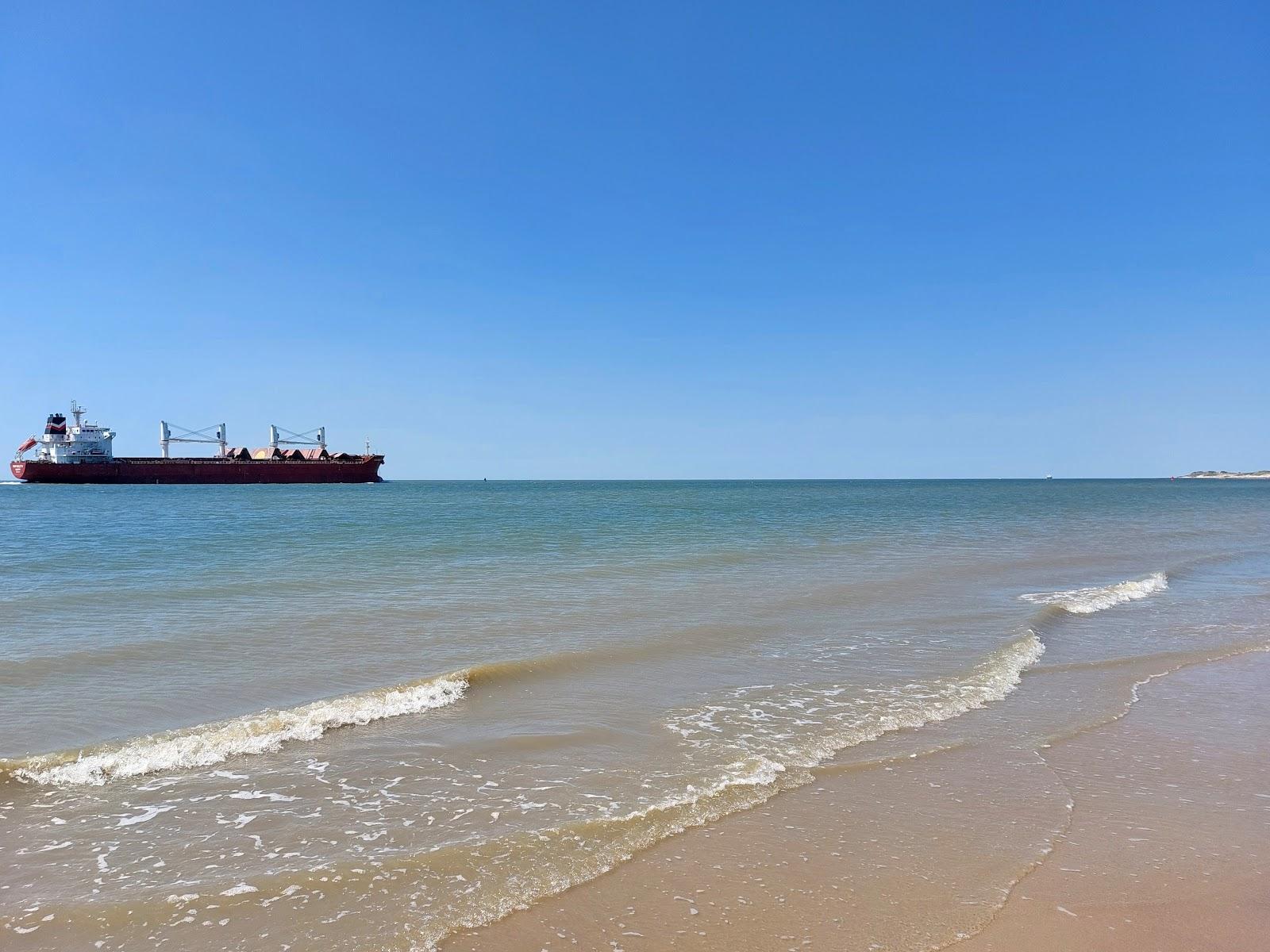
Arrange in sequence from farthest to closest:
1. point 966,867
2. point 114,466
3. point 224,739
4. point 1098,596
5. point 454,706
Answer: point 114,466, point 1098,596, point 454,706, point 224,739, point 966,867

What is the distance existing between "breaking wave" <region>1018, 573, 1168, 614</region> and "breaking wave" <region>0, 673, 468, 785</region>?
11767 mm

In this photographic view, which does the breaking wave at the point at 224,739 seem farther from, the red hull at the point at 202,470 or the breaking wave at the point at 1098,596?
the red hull at the point at 202,470

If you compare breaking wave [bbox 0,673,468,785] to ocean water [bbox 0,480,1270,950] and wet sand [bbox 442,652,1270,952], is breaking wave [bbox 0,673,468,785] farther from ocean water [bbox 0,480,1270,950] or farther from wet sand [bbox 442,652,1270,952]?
wet sand [bbox 442,652,1270,952]

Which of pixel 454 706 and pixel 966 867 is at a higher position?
pixel 966 867

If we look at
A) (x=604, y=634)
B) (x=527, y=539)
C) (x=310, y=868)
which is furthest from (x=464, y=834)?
(x=527, y=539)

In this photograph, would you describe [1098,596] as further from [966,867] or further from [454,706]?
[454,706]

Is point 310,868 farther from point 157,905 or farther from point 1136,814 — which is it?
point 1136,814

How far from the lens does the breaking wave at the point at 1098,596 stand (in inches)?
547

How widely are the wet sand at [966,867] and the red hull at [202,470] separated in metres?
104

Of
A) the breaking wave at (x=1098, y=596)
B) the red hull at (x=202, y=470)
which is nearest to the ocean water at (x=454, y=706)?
the breaking wave at (x=1098, y=596)

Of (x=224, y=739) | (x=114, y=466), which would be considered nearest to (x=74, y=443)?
(x=114, y=466)

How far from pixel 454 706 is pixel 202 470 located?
10230cm

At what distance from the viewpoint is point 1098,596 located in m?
15.0

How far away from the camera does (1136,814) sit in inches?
200
